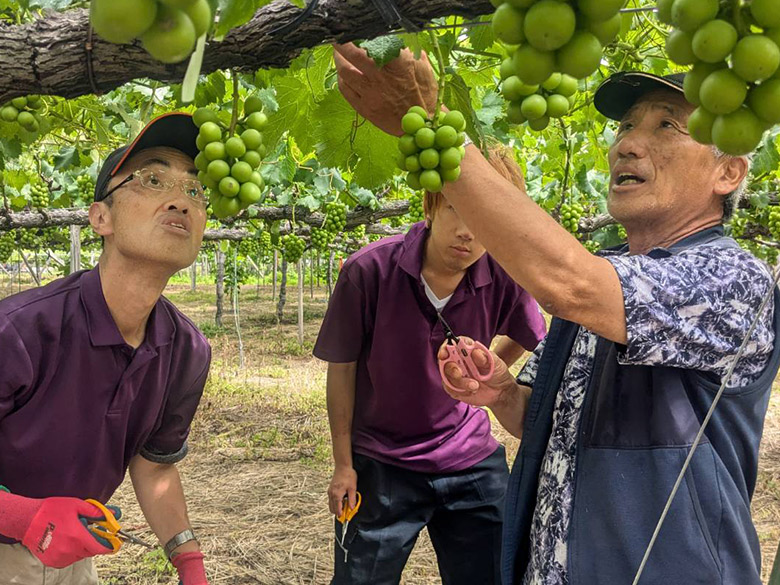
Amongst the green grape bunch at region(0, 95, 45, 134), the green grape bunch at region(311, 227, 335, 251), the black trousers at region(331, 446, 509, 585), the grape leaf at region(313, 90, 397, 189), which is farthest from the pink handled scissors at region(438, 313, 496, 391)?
the green grape bunch at region(311, 227, 335, 251)

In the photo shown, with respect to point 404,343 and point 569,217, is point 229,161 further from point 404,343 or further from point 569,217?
point 569,217

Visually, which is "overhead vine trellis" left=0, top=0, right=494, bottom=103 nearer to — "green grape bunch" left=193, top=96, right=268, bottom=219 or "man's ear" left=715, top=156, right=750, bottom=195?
"green grape bunch" left=193, top=96, right=268, bottom=219

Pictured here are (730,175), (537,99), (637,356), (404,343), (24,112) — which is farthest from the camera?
(404,343)

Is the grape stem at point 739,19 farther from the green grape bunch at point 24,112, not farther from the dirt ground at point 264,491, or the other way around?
the dirt ground at point 264,491

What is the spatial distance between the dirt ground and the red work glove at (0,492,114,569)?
1.26 m

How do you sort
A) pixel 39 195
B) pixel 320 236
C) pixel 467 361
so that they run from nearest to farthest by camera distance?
pixel 467 361, pixel 39 195, pixel 320 236

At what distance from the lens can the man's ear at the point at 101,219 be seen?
204cm

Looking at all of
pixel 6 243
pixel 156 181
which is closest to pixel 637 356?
pixel 156 181

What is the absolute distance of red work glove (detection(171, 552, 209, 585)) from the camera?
219 cm

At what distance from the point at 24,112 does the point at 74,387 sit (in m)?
1.00

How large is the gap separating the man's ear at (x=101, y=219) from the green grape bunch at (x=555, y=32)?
1757 millimetres

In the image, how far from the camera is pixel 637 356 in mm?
1353

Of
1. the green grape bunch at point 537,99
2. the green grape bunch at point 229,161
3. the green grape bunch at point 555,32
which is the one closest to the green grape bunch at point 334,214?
the green grape bunch at point 229,161

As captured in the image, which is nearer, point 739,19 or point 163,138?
point 739,19
